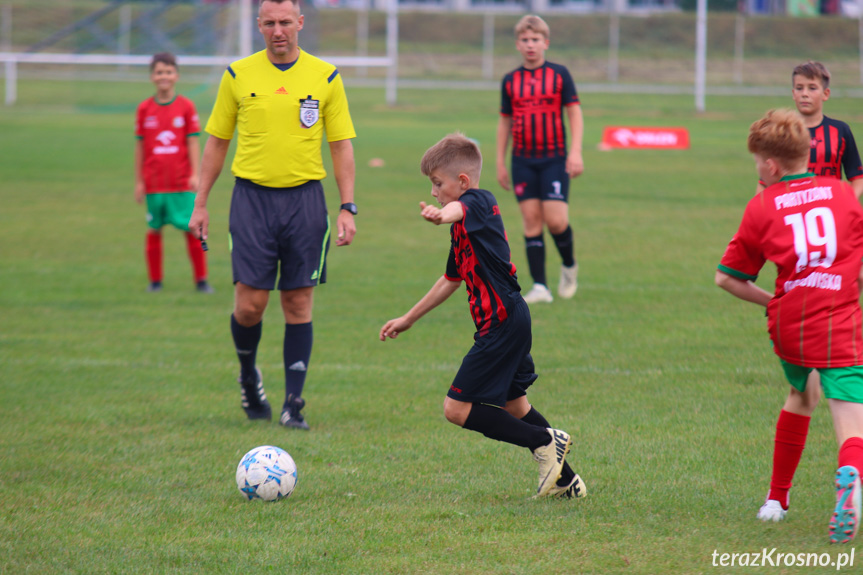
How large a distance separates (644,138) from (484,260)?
19725 millimetres

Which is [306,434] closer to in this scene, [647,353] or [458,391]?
[458,391]

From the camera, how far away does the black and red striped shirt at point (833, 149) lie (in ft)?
19.1

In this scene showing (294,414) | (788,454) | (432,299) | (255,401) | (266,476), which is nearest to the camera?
(788,454)

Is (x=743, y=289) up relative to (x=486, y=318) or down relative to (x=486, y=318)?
up

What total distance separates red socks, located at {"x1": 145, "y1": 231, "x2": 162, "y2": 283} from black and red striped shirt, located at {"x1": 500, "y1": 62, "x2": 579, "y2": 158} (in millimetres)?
3577

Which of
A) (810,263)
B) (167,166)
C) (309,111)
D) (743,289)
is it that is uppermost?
(309,111)

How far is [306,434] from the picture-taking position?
5320 millimetres

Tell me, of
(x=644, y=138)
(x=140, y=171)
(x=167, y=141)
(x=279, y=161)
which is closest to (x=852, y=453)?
(x=279, y=161)

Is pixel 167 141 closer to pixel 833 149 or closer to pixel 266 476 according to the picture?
pixel 266 476

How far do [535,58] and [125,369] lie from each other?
172 inches

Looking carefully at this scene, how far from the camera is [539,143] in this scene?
8.59 metres

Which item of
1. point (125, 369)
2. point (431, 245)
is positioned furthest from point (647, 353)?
point (431, 245)

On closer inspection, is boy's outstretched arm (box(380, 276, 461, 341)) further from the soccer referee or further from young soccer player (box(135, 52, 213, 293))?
young soccer player (box(135, 52, 213, 293))

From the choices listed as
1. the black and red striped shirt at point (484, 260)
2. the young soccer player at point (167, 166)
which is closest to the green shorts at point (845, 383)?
the black and red striped shirt at point (484, 260)
